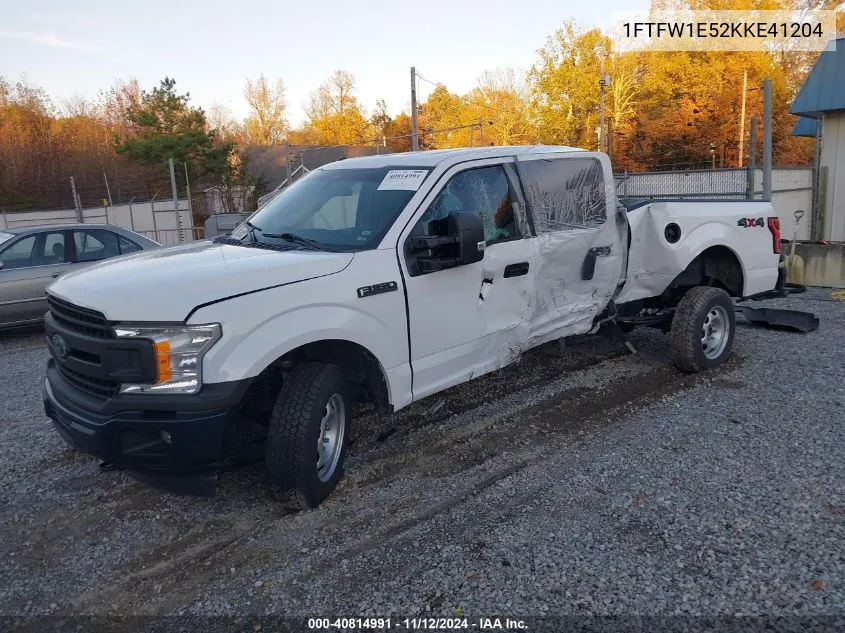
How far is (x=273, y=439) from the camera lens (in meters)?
3.68

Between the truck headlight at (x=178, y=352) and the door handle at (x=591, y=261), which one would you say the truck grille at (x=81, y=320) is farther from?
the door handle at (x=591, y=261)

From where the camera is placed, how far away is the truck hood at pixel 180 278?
3.38 m

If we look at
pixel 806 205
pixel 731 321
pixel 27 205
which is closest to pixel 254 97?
pixel 27 205

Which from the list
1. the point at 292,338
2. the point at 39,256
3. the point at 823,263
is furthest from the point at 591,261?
the point at 39,256

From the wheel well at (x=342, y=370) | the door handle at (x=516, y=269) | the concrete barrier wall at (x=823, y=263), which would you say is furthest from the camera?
the concrete barrier wall at (x=823, y=263)

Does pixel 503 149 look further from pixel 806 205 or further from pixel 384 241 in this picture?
pixel 806 205

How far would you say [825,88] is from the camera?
16.4 metres

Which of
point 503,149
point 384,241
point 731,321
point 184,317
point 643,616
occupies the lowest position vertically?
point 643,616

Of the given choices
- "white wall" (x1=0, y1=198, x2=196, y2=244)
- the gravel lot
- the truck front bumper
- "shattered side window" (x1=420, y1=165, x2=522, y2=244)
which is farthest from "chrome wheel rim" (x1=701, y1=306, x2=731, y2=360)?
"white wall" (x1=0, y1=198, x2=196, y2=244)

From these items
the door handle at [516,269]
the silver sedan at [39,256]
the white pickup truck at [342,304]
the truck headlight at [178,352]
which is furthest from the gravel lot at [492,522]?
the silver sedan at [39,256]

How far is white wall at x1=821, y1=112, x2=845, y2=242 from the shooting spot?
16047 millimetres

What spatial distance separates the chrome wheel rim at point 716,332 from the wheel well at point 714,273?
0.39m

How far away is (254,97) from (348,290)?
62669 millimetres

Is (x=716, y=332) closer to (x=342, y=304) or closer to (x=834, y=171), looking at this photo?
(x=342, y=304)
